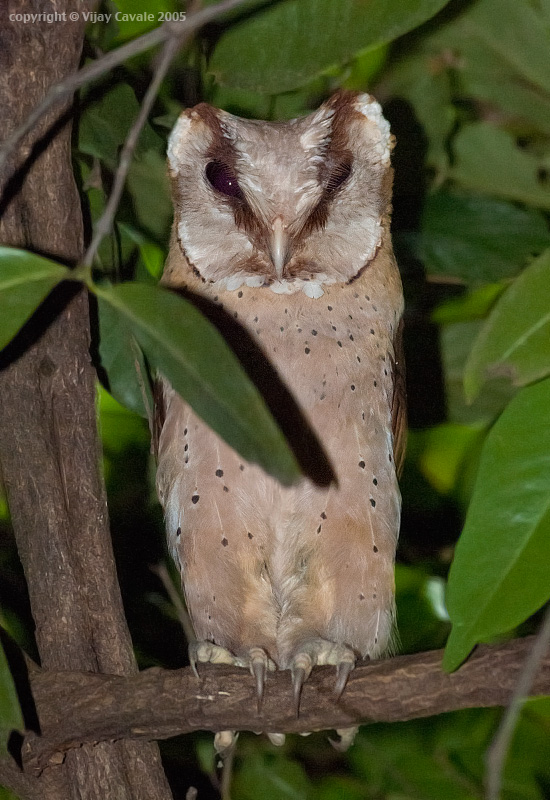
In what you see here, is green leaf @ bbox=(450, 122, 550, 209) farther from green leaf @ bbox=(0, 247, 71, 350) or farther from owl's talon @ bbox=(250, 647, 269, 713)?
green leaf @ bbox=(0, 247, 71, 350)

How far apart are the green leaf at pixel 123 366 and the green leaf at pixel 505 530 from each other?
27.7 inches

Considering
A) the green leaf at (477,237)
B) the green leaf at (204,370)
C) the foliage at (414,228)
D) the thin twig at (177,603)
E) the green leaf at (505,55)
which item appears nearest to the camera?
the green leaf at (204,370)

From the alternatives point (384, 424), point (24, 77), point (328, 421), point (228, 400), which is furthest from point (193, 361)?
point (384, 424)

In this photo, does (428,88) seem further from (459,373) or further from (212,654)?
(212,654)

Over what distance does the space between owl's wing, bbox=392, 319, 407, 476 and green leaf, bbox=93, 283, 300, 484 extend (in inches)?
34.8

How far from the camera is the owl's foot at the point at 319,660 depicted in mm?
1283

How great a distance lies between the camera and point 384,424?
5.28ft

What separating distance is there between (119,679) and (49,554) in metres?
0.21

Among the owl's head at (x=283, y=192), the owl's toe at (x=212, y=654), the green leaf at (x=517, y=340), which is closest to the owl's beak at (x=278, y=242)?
the owl's head at (x=283, y=192)

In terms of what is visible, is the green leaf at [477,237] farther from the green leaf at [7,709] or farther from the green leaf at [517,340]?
the green leaf at [7,709]

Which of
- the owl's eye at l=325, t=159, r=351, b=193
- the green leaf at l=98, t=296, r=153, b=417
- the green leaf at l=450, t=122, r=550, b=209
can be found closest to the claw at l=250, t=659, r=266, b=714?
the green leaf at l=98, t=296, r=153, b=417

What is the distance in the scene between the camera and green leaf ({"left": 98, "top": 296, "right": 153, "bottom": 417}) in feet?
5.06

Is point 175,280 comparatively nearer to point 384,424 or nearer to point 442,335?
point 384,424

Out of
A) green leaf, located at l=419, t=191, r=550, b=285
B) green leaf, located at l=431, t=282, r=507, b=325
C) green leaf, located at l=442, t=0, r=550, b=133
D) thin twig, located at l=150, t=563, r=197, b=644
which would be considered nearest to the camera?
green leaf, located at l=442, t=0, r=550, b=133
